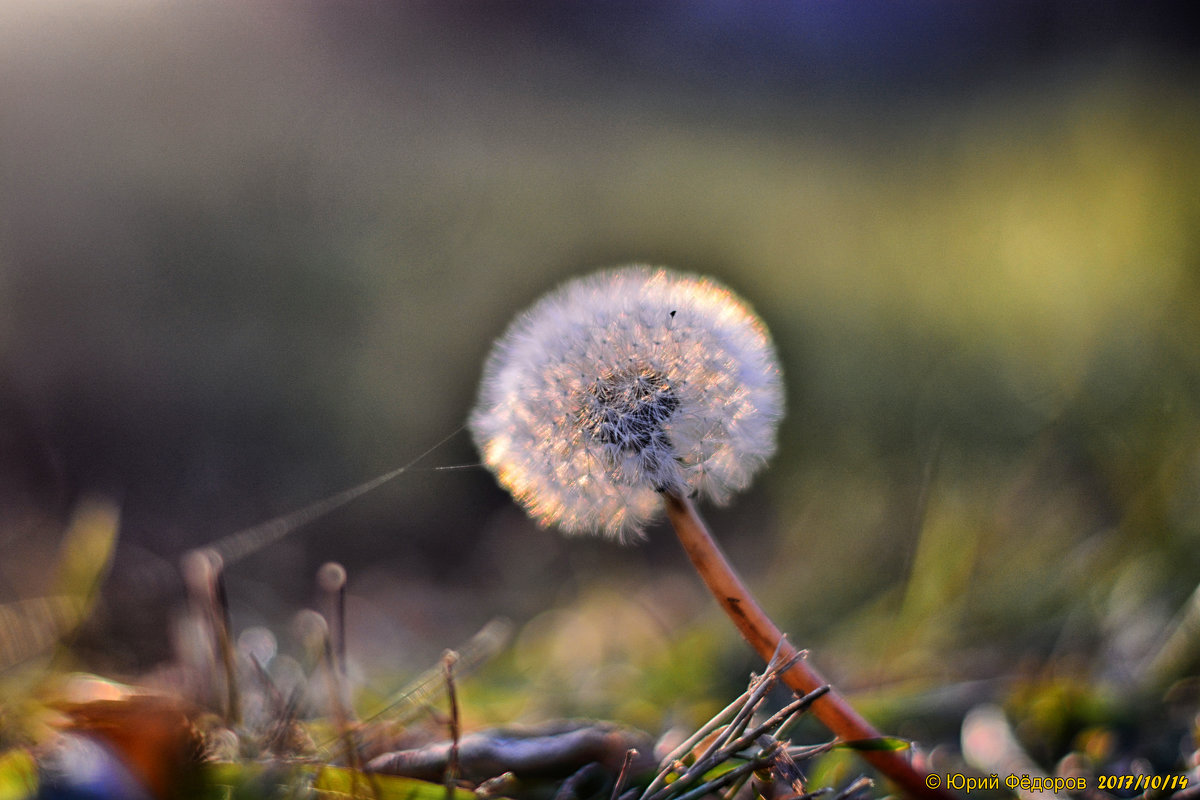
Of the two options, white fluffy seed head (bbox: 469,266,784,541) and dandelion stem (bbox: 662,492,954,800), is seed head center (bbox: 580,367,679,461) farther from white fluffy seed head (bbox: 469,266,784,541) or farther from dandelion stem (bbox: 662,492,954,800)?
dandelion stem (bbox: 662,492,954,800)

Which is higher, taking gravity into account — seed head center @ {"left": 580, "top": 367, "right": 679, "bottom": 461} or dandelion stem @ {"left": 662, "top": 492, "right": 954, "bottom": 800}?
seed head center @ {"left": 580, "top": 367, "right": 679, "bottom": 461}

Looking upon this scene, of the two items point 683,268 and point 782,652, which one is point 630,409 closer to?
point 782,652

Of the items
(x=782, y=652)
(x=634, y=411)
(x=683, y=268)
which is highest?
(x=683, y=268)

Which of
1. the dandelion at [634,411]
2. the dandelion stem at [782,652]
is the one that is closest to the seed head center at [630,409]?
the dandelion at [634,411]

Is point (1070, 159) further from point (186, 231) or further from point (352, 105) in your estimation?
point (186, 231)

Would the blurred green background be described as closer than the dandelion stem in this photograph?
No

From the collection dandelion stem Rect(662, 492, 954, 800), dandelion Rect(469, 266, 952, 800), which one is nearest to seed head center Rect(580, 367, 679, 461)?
dandelion Rect(469, 266, 952, 800)

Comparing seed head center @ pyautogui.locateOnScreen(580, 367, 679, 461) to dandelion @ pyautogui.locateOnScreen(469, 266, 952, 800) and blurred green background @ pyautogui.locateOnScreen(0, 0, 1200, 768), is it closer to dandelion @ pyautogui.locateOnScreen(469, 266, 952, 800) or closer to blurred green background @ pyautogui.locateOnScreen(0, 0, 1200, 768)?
dandelion @ pyautogui.locateOnScreen(469, 266, 952, 800)

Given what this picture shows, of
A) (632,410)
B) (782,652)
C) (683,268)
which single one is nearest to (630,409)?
(632,410)
